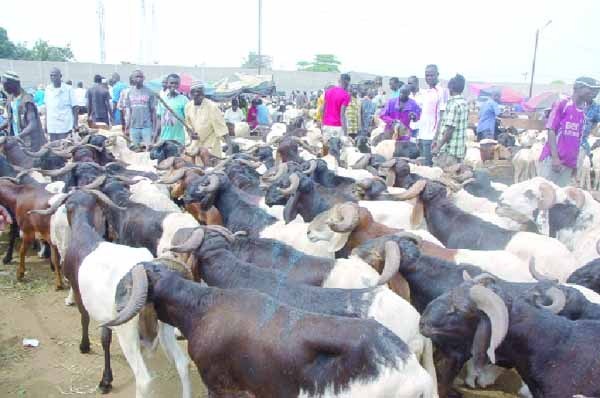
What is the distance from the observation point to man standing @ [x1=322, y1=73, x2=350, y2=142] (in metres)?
11.5

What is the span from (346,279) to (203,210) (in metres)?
2.85

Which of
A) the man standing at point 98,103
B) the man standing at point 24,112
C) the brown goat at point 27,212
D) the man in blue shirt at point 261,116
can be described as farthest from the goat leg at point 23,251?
the man in blue shirt at point 261,116

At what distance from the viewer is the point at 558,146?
717 cm

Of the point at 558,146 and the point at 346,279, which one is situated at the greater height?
the point at 558,146

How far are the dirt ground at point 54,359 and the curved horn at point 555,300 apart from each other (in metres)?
1.43

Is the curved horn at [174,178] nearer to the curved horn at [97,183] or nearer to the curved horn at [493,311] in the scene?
the curved horn at [97,183]

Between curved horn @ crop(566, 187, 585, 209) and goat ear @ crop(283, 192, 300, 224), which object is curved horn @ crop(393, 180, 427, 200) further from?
curved horn @ crop(566, 187, 585, 209)

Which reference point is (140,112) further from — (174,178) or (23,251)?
(23,251)

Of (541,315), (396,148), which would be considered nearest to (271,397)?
(541,315)

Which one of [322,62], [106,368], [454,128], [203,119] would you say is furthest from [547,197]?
[322,62]

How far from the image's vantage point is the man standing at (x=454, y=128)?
28.1ft

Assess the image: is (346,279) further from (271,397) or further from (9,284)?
(9,284)

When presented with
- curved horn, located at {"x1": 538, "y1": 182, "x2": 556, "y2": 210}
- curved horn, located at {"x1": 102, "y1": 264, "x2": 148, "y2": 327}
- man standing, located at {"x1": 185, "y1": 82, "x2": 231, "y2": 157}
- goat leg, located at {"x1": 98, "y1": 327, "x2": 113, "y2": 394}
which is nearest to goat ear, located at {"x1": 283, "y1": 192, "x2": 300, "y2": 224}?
goat leg, located at {"x1": 98, "y1": 327, "x2": 113, "y2": 394}

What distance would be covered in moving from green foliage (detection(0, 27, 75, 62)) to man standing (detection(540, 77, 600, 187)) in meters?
49.9
